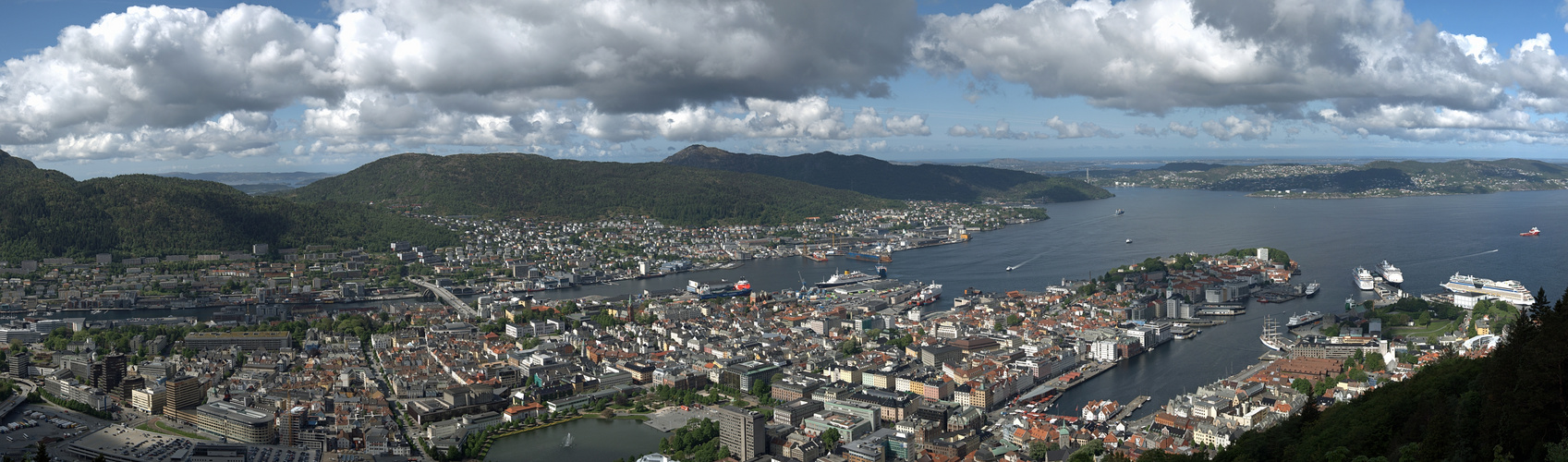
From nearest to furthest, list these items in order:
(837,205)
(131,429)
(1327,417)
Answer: (1327,417), (131,429), (837,205)

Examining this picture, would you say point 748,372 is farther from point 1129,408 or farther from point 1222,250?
point 1222,250

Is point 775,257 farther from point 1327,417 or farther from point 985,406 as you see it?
point 1327,417

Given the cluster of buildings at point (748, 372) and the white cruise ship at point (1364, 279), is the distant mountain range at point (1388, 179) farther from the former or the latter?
the cluster of buildings at point (748, 372)

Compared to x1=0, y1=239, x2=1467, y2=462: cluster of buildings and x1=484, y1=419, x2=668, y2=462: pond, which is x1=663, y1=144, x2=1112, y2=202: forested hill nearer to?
x1=0, y1=239, x2=1467, y2=462: cluster of buildings

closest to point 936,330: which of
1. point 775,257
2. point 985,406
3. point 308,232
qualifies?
point 985,406

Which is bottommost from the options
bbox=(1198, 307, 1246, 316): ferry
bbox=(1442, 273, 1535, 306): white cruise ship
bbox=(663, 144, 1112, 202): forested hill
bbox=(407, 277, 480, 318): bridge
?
bbox=(1198, 307, 1246, 316): ferry

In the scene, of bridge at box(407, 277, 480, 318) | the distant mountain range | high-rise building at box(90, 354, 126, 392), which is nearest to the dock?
high-rise building at box(90, 354, 126, 392)
